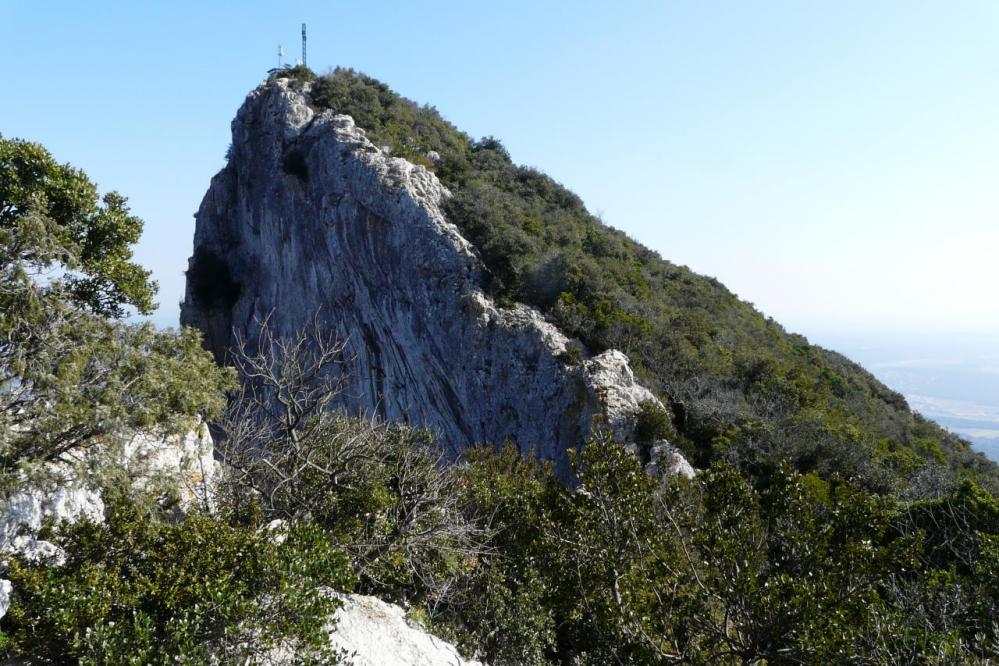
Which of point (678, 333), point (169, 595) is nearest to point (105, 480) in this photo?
point (169, 595)

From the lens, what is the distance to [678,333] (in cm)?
2478

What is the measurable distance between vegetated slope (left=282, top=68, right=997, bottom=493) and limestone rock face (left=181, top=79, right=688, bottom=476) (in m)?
1.38

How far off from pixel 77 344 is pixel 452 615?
23.5 feet

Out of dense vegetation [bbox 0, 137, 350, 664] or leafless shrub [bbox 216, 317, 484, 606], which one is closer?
dense vegetation [bbox 0, 137, 350, 664]

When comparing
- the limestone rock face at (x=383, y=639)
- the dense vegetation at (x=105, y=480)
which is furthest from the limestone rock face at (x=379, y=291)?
the limestone rock face at (x=383, y=639)

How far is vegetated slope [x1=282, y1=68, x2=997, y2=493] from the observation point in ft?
62.9

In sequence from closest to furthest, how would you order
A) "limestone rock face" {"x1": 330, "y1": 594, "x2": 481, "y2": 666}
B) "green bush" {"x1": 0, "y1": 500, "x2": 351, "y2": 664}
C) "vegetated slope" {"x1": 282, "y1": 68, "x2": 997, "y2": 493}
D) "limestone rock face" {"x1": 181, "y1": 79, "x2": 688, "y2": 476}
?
1. "green bush" {"x1": 0, "y1": 500, "x2": 351, "y2": 664}
2. "limestone rock face" {"x1": 330, "y1": 594, "x2": 481, "y2": 666}
3. "vegetated slope" {"x1": 282, "y1": 68, "x2": 997, "y2": 493}
4. "limestone rock face" {"x1": 181, "y1": 79, "x2": 688, "y2": 476}

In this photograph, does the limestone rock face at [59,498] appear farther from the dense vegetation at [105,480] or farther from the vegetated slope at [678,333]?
the vegetated slope at [678,333]

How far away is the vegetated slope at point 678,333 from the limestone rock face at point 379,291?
1382mm

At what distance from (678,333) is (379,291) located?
13.5 meters

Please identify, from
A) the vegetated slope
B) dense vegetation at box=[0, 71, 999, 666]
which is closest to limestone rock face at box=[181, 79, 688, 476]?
the vegetated slope

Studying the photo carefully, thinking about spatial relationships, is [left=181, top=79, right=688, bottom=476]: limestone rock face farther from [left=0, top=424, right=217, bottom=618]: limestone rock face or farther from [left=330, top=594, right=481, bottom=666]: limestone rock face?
[left=330, top=594, right=481, bottom=666]: limestone rock face

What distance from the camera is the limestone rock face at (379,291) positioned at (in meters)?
21.8

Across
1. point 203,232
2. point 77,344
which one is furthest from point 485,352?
point 203,232
